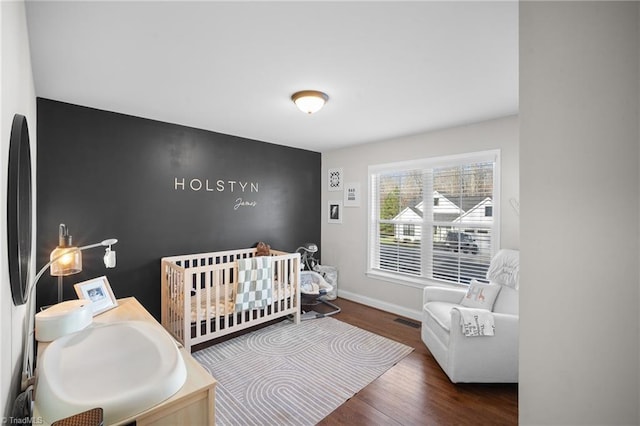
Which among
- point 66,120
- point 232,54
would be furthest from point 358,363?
point 66,120

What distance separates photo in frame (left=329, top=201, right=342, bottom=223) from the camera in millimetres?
4566

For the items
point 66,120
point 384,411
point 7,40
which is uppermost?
point 66,120

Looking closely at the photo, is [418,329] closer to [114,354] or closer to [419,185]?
[419,185]

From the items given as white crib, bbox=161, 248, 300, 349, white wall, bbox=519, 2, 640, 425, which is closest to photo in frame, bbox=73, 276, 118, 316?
white crib, bbox=161, 248, 300, 349

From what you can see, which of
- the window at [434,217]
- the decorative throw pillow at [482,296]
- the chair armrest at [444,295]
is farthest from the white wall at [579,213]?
the window at [434,217]

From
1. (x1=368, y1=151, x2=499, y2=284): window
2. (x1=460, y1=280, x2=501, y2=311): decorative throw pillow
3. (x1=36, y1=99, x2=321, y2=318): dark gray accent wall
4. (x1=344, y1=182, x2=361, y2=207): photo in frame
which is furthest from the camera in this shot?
(x1=344, y1=182, x2=361, y2=207): photo in frame

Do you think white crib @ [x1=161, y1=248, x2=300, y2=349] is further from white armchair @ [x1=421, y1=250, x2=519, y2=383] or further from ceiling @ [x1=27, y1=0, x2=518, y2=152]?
white armchair @ [x1=421, y1=250, x2=519, y2=383]

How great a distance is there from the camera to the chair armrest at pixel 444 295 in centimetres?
290

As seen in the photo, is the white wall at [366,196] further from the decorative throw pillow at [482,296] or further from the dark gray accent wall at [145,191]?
the dark gray accent wall at [145,191]

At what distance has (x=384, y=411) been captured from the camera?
205 cm

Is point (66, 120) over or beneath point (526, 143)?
over

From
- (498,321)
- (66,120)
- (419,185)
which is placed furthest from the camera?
(419,185)

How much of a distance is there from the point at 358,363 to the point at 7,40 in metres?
2.86

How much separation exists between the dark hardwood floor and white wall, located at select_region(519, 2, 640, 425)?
1.35m
